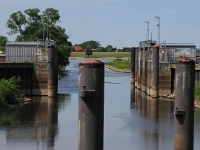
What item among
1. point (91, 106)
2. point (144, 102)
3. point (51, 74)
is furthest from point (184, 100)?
point (51, 74)

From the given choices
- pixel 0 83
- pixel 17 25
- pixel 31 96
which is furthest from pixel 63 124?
pixel 17 25

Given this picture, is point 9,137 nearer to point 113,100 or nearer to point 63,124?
point 63,124

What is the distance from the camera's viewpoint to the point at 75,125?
33281mm

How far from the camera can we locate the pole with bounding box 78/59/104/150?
1157cm

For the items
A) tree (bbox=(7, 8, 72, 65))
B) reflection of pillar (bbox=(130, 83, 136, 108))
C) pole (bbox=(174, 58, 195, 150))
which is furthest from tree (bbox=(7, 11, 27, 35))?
pole (bbox=(174, 58, 195, 150))

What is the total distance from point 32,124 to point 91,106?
22.7 metres

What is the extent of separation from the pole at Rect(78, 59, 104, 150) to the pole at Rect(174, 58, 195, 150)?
4877 millimetres

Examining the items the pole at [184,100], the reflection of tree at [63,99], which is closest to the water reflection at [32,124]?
the reflection of tree at [63,99]

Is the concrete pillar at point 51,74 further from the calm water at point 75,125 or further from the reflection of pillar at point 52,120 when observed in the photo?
the calm water at point 75,125

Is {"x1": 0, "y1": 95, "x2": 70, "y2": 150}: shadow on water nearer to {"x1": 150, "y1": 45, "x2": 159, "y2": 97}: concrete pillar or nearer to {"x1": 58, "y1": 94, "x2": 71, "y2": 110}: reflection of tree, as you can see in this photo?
{"x1": 58, "y1": 94, "x2": 71, "y2": 110}: reflection of tree

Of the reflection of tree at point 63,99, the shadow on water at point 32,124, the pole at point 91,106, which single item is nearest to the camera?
the pole at point 91,106

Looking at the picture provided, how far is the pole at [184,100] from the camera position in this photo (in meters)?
16.1

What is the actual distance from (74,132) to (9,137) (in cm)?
372

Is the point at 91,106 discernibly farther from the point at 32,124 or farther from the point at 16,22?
the point at 16,22
